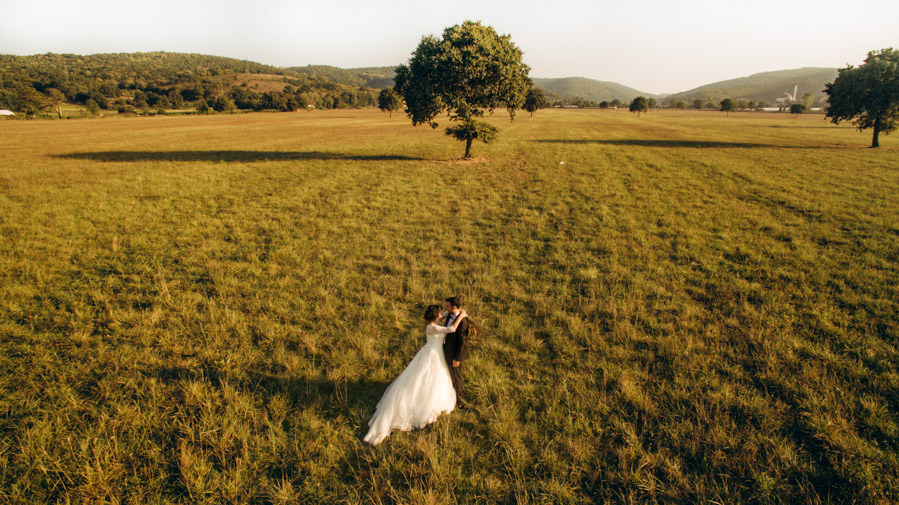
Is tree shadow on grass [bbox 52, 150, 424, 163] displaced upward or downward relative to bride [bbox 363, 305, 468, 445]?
upward

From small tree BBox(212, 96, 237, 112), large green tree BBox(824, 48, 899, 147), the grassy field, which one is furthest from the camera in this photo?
small tree BBox(212, 96, 237, 112)

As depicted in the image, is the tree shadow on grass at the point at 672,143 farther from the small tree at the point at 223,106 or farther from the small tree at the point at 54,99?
the small tree at the point at 54,99

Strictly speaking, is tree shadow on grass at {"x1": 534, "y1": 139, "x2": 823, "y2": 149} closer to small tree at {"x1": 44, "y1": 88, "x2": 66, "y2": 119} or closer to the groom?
the groom

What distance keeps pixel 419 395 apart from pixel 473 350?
2.05 metres

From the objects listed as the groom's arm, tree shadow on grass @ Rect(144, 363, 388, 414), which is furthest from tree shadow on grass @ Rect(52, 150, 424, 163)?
the groom's arm

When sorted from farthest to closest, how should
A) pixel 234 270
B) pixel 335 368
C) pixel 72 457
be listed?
pixel 234 270 → pixel 335 368 → pixel 72 457

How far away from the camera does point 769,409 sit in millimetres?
5289

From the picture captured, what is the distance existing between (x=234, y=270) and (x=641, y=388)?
33.6 feet

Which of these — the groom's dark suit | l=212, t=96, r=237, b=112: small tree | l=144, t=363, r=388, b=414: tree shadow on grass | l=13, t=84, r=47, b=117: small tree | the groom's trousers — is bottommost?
l=144, t=363, r=388, b=414: tree shadow on grass

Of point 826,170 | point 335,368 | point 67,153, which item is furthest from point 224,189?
point 826,170

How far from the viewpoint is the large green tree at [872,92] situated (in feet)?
96.9

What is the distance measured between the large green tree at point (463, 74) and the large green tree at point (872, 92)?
29359 millimetres

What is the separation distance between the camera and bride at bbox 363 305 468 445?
5.08 metres

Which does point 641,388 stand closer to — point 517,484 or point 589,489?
point 589,489
